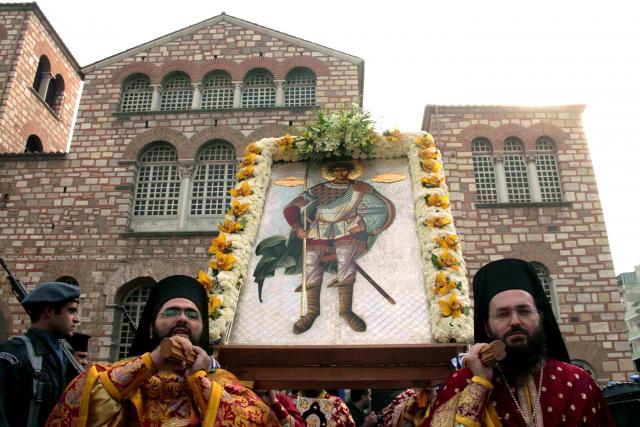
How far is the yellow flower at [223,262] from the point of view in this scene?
14.9ft

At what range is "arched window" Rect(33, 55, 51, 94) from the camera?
20.3 meters

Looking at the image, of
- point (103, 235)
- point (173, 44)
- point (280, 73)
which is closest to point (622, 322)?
point (280, 73)

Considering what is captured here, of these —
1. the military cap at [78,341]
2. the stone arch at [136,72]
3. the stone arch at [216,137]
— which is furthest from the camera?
the stone arch at [136,72]

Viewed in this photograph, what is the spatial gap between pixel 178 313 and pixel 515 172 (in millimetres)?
15552

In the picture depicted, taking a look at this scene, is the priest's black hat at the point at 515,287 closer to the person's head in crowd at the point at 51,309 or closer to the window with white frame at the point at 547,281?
the person's head in crowd at the point at 51,309

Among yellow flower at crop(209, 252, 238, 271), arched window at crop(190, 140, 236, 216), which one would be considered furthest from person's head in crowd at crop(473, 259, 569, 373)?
arched window at crop(190, 140, 236, 216)

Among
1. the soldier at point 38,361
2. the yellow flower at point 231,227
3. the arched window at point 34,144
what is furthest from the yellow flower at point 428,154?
the arched window at point 34,144

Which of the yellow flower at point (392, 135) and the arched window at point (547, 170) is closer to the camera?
the yellow flower at point (392, 135)

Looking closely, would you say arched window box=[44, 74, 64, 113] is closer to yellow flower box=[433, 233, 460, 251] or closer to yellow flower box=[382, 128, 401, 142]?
yellow flower box=[382, 128, 401, 142]

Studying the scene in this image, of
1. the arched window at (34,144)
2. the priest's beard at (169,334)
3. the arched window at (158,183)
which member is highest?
the arched window at (34,144)

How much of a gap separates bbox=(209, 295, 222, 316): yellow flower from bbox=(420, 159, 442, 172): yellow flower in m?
2.34

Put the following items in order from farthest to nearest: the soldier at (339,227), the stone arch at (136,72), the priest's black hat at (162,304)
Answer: the stone arch at (136,72) → the soldier at (339,227) → the priest's black hat at (162,304)

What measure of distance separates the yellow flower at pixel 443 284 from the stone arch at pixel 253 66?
14612 millimetres

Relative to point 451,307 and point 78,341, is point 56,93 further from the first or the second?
point 451,307
